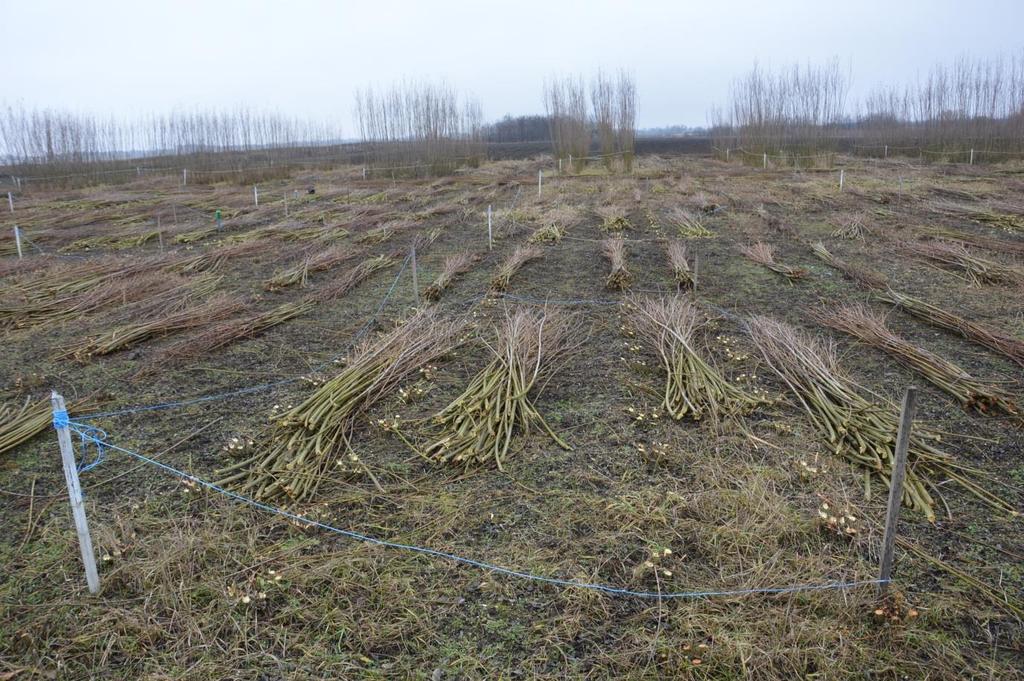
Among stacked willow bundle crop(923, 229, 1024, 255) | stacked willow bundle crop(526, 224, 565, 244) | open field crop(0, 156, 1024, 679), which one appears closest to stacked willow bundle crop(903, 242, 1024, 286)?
open field crop(0, 156, 1024, 679)

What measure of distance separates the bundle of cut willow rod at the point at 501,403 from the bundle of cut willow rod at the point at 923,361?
104 inches

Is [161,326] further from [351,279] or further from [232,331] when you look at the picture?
[351,279]

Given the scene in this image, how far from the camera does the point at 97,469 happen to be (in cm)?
381

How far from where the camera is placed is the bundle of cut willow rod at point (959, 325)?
5210mm

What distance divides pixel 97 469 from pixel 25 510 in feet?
1.46

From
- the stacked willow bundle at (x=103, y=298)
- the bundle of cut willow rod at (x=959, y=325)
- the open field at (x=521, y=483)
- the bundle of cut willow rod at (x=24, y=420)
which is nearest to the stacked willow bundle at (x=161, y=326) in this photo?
the open field at (x=521, y=483)

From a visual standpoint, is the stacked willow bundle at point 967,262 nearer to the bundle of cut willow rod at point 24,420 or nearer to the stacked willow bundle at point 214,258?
the bundle of cut willow rod at point 24,420

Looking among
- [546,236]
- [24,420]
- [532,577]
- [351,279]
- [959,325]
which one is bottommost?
[532,577]

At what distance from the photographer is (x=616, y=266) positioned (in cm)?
805

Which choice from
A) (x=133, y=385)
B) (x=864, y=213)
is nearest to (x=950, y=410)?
(x=133, y=385)

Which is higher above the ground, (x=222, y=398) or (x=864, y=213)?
(x=864, y=213)

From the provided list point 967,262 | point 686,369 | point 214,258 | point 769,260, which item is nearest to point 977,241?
point 967,262

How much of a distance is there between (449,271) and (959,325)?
5655 mm

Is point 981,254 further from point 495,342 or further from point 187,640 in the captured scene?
point 187,640
